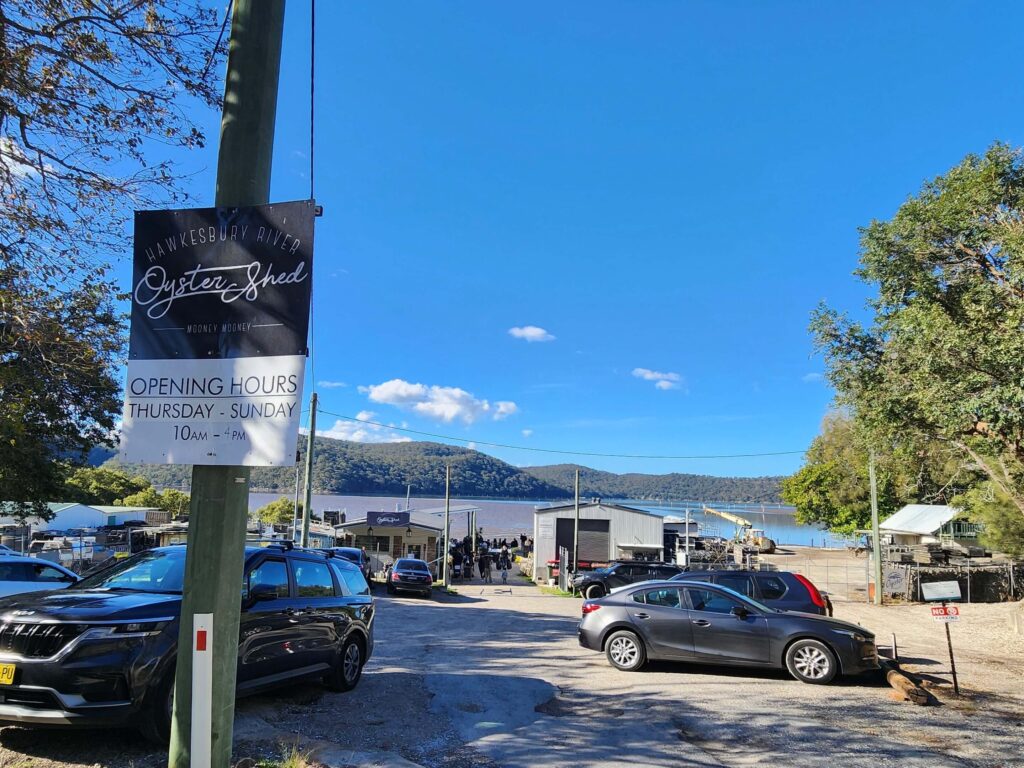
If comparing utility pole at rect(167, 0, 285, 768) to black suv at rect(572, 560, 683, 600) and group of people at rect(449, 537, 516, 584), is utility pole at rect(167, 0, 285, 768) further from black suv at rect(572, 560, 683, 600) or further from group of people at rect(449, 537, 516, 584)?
group of people at rect(449, 537, 516, 584)

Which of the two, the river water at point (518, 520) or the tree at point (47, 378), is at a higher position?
the tree at point (47, 378)

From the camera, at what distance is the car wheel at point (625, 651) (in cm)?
1029

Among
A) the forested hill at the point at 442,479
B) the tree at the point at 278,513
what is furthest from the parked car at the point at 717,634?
the forested hill at the point at 442,479

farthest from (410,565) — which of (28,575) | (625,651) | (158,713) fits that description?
(158,713)

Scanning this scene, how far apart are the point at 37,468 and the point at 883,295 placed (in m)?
23.6

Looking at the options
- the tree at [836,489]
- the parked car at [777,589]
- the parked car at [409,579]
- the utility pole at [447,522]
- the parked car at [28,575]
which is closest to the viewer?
the parked car at [28,575]

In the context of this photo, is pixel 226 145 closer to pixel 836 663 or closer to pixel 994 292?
pixel 836 663

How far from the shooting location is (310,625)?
24.3 ft

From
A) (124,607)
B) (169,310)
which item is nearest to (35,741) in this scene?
(124,607)

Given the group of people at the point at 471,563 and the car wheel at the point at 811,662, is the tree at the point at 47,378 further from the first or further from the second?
the group of people at the point at 471,563

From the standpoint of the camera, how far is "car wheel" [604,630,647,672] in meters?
10.3

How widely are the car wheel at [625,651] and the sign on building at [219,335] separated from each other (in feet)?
27.3

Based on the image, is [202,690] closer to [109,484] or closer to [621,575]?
[621,575]

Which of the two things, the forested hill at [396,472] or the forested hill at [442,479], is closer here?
the forested hill at [442,479]
